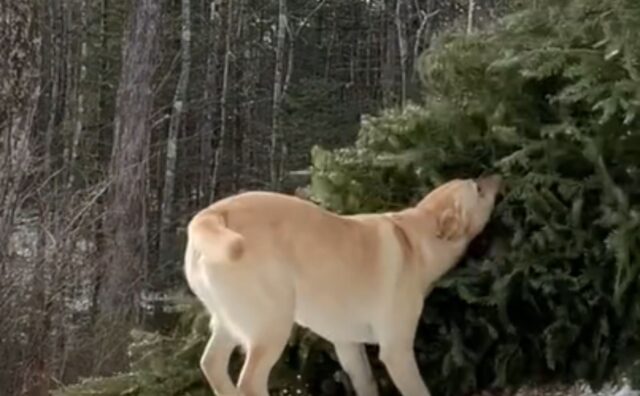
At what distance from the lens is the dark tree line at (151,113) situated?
320 cm

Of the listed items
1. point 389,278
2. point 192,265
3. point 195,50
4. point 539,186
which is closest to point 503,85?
point 539,186

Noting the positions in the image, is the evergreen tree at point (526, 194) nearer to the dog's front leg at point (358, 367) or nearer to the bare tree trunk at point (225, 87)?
the dog's front leg at point (358, 367)

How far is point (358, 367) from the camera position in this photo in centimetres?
Result: 142

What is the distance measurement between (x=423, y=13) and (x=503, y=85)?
7.88 ft

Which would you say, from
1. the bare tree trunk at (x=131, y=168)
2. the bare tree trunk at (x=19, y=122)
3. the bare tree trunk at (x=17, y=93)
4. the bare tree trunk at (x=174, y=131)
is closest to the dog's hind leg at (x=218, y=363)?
the bare tree trunk at (x=19, y=122)

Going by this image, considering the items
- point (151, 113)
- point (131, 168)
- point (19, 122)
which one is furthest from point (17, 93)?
point (151, 113)

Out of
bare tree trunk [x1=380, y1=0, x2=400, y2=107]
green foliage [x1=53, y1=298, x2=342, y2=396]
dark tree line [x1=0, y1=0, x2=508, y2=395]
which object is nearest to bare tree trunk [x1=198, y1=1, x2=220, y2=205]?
dark tree line [x1=0, y1=0, x2=508, y2=395]

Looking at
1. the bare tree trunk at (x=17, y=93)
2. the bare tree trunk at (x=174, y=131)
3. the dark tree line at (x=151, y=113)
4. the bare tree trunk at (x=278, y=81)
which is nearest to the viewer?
the bare tree trunk at (x=17, y=93)

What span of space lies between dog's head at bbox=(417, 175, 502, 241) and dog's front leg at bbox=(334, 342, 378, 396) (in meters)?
0.19

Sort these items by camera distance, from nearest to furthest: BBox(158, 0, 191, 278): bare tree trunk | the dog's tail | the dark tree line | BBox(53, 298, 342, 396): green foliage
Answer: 1. the dog's tail
2. BBox(53, 298, 342, 396): green foliage
3. the dark tree line
4. BBox(158, 0, 191, 278): bare tree trunk

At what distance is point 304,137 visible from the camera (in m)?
3.94

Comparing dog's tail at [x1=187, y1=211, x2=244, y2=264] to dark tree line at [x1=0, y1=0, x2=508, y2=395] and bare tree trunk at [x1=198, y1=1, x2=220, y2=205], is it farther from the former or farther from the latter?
bare tree trunk at [x1=198, y1=1, x2=220, y2=205]

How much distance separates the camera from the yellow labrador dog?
4.02 feet

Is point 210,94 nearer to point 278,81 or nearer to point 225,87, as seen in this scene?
point 225,87
